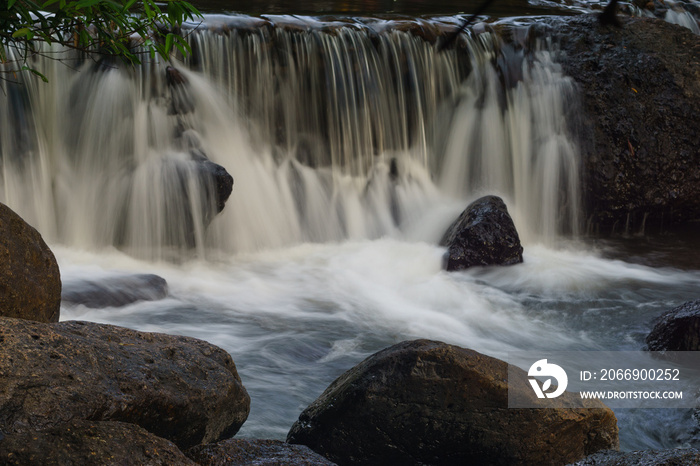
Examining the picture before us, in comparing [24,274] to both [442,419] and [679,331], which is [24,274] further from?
[679,331]

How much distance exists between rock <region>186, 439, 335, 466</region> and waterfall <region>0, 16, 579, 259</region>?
4480mm

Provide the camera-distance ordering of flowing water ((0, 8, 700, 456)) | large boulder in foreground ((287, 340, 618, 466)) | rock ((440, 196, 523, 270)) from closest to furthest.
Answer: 1. large boulder in foreground ((287, 340, 618, 466))
2. flowing water ((0, 8, 700, 456))
3. rock ((440, 196, 523, 270))

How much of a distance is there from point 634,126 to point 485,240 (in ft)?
9.62

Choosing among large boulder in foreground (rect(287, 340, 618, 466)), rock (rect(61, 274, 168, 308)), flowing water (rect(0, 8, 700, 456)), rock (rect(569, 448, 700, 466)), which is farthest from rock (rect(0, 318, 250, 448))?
rock (rect(61, 274, 168, 308))

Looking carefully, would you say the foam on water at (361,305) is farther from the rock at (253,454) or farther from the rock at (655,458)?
the rock at (655,458)

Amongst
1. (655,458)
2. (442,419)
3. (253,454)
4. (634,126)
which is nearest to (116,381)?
(253,454)

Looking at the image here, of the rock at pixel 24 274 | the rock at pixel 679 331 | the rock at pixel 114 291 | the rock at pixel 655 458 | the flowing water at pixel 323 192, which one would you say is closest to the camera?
the rock at pixel 655 458

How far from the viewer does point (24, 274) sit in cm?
338

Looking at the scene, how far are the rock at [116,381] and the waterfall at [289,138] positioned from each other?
14.1 feet

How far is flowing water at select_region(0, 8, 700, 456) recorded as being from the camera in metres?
5.89

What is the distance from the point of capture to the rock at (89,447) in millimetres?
1979

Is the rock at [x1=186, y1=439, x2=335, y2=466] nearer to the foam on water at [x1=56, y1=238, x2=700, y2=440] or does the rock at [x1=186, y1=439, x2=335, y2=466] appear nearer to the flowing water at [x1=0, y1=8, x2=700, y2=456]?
the foam on water at [x1=56, y1=238, x2=700, y2=440]

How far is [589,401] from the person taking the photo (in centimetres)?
337

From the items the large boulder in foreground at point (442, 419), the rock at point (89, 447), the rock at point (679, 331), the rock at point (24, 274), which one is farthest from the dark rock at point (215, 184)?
the rock at point (89, 447)
